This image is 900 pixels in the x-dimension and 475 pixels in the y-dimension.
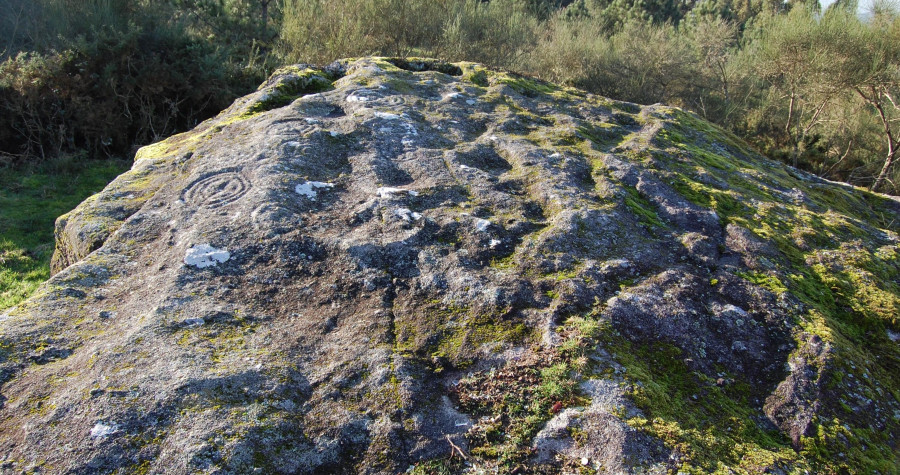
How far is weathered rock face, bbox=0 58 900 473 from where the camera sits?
87.4 inches

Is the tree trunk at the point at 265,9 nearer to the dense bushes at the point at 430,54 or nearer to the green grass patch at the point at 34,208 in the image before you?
the dense bushes at the point at 430,54

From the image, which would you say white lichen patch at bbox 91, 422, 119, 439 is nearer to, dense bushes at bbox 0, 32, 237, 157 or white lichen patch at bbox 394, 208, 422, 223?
white lichen patch at bbox 394, 208, 422, 223

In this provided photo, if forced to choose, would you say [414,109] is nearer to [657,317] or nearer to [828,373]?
[657,317]

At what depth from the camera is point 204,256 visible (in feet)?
10.3

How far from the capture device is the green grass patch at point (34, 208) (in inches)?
262

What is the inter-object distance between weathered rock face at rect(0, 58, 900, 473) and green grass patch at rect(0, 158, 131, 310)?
3.62 metres

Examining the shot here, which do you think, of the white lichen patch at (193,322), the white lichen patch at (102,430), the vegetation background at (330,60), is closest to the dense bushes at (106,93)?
the vegetation background at (330,60)

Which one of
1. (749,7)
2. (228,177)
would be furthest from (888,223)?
(749,7)

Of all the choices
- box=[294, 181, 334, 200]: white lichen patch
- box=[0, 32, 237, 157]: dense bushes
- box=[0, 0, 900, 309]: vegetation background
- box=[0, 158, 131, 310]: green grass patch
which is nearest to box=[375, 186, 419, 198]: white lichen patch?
box=[294, 181, 334, 200]: white lichen patch

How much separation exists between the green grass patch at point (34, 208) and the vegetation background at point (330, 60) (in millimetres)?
34

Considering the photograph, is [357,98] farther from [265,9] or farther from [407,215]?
[265,9]

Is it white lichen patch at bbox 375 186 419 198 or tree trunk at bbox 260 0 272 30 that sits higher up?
white lichen patch at bbox 375 186 419 198

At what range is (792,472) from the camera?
7.33 ft

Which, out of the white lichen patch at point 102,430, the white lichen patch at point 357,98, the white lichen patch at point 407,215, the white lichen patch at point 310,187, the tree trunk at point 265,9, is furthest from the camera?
the tree trunk at point 265,9
